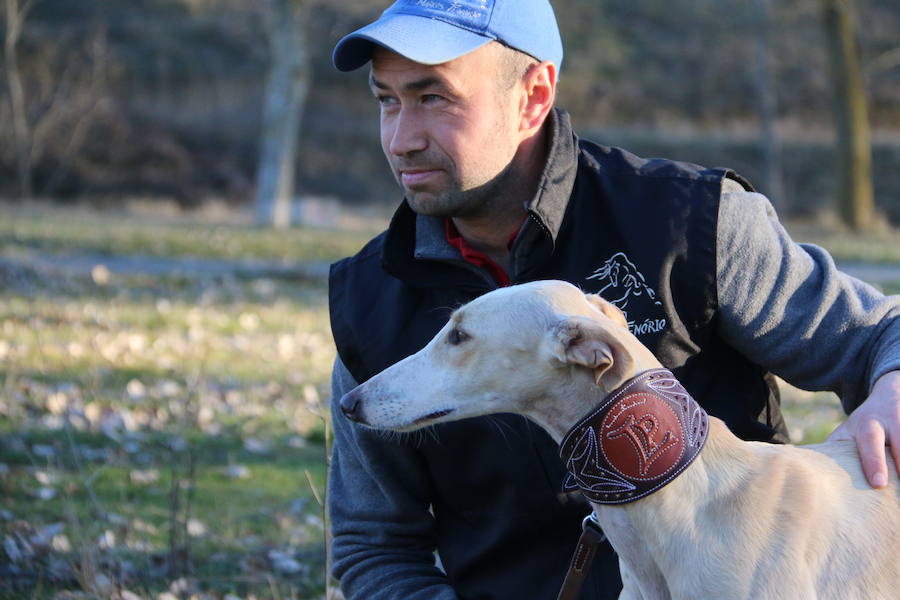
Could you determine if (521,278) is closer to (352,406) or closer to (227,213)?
(352,406)

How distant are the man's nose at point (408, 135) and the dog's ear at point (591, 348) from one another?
793 mm

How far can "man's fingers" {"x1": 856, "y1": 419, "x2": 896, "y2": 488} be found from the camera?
112 inches

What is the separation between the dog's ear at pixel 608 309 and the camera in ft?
9.85

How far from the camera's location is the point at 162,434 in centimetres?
602

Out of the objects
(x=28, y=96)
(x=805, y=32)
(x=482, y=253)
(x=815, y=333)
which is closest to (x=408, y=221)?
(x=482, y=253)

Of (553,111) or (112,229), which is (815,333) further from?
(112,229)

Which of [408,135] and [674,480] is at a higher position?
[408,135]

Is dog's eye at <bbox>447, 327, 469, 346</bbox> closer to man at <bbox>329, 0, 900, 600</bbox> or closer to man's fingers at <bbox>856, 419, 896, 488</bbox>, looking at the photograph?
man at <bbox>329, 0, 900, 600</bbox>

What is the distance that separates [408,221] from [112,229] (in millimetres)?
12987

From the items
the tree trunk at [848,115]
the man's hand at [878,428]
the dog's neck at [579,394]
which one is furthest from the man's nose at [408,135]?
the tree trunk at [848,115]

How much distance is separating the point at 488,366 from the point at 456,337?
0.12 meters

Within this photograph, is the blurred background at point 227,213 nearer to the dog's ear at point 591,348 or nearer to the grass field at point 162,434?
the grass field at point 162,434

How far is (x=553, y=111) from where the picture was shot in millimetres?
3572

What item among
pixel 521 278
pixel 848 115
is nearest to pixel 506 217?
pixel 521 278
